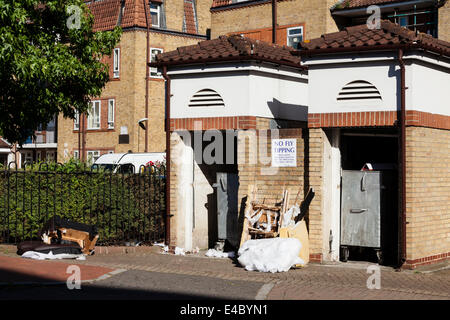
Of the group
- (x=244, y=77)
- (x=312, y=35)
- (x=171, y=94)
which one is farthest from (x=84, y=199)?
(x=312, y=35)

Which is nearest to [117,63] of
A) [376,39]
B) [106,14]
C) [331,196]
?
[106,14]

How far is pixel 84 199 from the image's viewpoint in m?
14.5

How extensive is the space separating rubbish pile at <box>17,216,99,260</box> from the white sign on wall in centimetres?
387

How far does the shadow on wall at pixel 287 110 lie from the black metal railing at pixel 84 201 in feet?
9.55

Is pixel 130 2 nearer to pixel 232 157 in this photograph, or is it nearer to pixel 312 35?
pixel 312 35

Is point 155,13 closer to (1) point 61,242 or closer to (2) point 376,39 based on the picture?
(1) point 61,242

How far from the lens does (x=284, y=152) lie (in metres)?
13.6

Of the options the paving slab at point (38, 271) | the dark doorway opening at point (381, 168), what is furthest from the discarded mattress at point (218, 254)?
the paving slab at point (38, 271)

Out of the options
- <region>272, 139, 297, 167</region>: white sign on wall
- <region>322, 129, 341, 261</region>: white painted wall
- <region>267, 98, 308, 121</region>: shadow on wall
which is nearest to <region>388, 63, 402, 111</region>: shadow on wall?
<region>322, 129, 341, 261</region>: white painted wall

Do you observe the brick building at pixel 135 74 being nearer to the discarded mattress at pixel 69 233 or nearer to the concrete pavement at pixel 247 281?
the discarded mattress at pixel 69 233

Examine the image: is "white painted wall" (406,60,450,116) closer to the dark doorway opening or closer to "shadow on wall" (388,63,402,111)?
"shadow on wall" (388,63,402,111)

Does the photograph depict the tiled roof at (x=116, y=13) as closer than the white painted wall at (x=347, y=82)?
No

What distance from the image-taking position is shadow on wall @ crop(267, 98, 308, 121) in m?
14.7

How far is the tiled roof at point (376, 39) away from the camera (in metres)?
12.3
